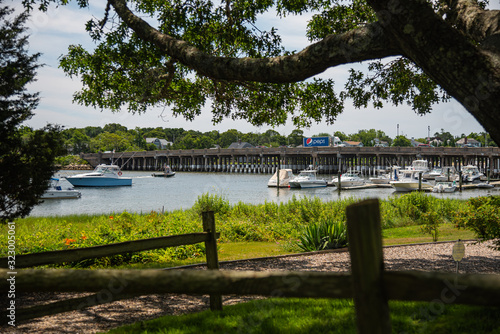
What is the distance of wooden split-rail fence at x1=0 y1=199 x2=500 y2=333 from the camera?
6.70 feet

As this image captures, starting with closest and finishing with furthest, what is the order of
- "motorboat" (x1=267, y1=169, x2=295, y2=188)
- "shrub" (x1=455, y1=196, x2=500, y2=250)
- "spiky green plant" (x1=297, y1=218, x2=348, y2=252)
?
"shrub" (x1=455, y1=196, x2=500, y2=250), "spiky green plant" (x1=297, y1=218, x2=348, y2=252), "motorboat" (x1=267, y1=169, x2=295, y2=188)

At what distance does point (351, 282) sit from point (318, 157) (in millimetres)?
95206

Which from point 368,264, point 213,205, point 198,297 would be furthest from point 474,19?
point 213,205

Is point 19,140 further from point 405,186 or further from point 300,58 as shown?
point 405,186

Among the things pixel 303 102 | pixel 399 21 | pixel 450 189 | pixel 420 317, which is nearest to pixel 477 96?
pixel 399 21

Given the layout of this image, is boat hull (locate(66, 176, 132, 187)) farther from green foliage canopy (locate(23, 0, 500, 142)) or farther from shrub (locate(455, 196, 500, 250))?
shrub (locate(455, 196, 500, 250))

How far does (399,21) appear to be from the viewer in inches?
190

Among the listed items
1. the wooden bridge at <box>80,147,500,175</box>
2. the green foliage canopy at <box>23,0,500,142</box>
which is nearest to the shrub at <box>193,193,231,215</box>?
the green foliage canopy at <box>23,0,500,142</box>

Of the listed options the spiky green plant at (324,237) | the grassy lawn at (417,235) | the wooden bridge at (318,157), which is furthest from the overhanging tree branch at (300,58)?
the wooden bridge at (318,157)

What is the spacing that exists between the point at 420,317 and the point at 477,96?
2.78 meters

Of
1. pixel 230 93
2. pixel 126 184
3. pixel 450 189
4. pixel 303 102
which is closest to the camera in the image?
pixel 303 102

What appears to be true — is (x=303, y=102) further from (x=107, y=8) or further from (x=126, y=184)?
(x=126, y=184)

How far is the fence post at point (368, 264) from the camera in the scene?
218 centimetres

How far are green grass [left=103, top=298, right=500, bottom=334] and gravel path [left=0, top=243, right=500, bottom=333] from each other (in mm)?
640
